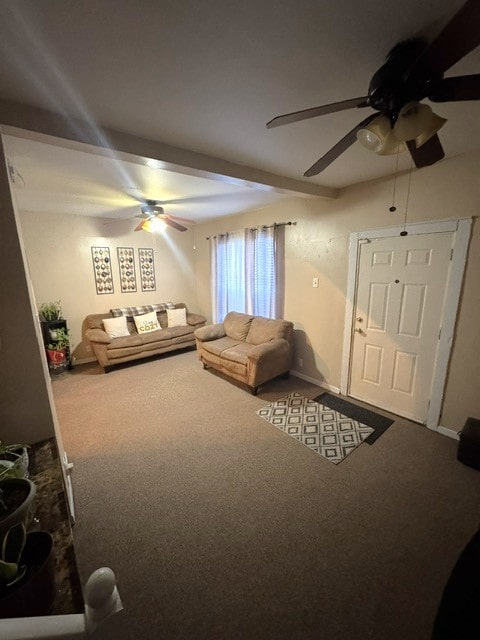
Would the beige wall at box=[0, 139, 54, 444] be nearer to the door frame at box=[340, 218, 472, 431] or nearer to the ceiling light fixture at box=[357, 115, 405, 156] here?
the ceiling light fixture at box=[357, 115, 405, 156]

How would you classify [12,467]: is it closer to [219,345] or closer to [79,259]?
[219,345]

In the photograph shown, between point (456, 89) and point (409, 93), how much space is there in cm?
16

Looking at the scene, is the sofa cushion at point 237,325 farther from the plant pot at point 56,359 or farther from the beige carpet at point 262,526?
the plant pot at point 56,359

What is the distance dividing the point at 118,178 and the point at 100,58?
1.57m

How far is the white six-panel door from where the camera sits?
2441 mm

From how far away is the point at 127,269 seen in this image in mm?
4867

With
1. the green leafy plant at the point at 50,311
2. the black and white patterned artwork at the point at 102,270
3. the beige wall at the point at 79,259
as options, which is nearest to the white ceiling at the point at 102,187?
the beige wall at the point at 79,259

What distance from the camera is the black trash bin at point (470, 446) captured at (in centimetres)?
204

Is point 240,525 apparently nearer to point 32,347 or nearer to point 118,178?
point 32,347

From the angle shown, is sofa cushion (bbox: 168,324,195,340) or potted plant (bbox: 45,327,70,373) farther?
sofa cushion (bbox: 168,324,195,340)

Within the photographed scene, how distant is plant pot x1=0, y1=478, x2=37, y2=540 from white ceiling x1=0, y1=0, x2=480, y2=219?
1.63 metres

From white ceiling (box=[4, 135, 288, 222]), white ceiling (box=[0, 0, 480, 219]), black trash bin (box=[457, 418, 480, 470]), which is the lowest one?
black trash bin (box=[457, 418, 480, 470])

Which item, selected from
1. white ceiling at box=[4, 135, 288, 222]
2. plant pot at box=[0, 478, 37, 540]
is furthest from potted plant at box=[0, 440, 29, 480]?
white ceiling at box=[4, 135, 288, 222]

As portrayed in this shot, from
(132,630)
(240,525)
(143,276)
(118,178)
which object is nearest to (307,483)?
(240,525)
